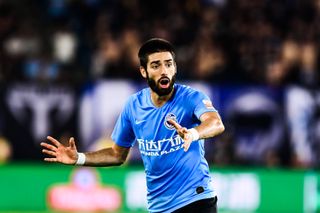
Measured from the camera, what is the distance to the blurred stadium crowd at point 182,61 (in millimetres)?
16922

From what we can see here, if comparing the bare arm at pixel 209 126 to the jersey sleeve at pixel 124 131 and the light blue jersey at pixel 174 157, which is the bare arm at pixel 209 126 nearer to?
the light blue jersey at pixel 174 157

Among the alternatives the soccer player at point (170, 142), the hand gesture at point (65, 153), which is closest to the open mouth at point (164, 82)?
the soccer player at point (170, 142)

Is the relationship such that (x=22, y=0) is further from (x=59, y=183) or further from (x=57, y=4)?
(x=59, y=183)

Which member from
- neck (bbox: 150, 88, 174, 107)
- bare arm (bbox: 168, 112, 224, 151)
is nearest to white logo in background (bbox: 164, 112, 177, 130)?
neck (bbox: 150, 88, 174, 107)

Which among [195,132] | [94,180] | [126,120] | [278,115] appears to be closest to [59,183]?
[94,180]

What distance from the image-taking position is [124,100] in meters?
16.9

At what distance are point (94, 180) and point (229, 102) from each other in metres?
2.75

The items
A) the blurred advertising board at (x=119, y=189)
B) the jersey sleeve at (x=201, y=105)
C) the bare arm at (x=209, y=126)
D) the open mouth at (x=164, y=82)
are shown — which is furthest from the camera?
the blurred advertising board at (x=119, y=189)

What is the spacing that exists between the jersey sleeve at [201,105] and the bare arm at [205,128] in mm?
50

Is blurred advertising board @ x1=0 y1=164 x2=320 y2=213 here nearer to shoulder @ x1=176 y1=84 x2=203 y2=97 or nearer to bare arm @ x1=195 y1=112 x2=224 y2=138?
shoulder @ x1=176 y1=84 x2=203 y2=97

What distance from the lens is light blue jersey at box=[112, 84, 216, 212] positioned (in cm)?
792

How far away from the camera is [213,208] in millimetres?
7895

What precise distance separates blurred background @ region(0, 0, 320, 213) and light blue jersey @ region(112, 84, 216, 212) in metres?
8.54

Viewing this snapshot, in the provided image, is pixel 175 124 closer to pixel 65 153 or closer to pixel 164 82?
pixel 164 82
